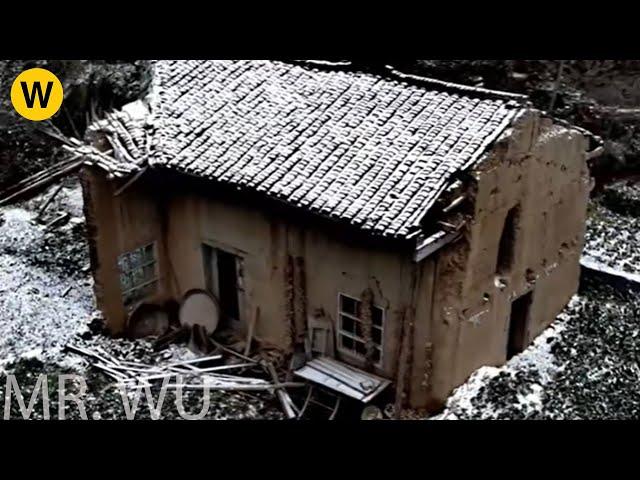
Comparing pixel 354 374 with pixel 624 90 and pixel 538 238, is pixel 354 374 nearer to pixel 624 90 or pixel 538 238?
pixel 538 238

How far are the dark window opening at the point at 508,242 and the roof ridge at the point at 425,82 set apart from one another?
151cm

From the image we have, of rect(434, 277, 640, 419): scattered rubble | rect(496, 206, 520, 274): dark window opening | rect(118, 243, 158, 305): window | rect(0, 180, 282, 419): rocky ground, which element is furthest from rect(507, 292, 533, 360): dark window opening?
rect(118, 243, 158, 305): window

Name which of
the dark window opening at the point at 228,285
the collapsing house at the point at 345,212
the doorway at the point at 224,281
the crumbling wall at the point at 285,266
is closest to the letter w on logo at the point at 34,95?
the collapsing house at the point at 345,212

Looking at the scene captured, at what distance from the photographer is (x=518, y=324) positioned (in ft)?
44.1

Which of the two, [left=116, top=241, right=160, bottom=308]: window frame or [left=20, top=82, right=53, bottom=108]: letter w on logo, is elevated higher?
[left=20, top=82, right=53, bottom=108]: letter w on logo

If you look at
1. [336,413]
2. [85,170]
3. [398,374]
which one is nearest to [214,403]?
[336,413]

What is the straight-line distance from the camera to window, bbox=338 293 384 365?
12148mm

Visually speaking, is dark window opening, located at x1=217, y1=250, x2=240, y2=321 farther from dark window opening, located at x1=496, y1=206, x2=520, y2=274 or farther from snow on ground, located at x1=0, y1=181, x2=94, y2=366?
dark window opening, located at x1=496, y1=206, x2=520, y2=274

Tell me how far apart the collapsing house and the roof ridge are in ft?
0.10

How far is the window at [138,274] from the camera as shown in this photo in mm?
13898

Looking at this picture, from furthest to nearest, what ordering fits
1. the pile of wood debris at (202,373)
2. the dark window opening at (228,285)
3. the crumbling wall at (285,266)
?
the dark window opening at (228,285)
the pile of wood debris at (202,373)
the crumbling wall at (285,266)

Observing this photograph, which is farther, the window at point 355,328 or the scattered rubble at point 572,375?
the window at point 355,328

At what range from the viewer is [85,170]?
42.9 feet

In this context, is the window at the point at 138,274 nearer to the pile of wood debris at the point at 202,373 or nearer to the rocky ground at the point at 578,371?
the pile of wood debris at the point at 202,373
